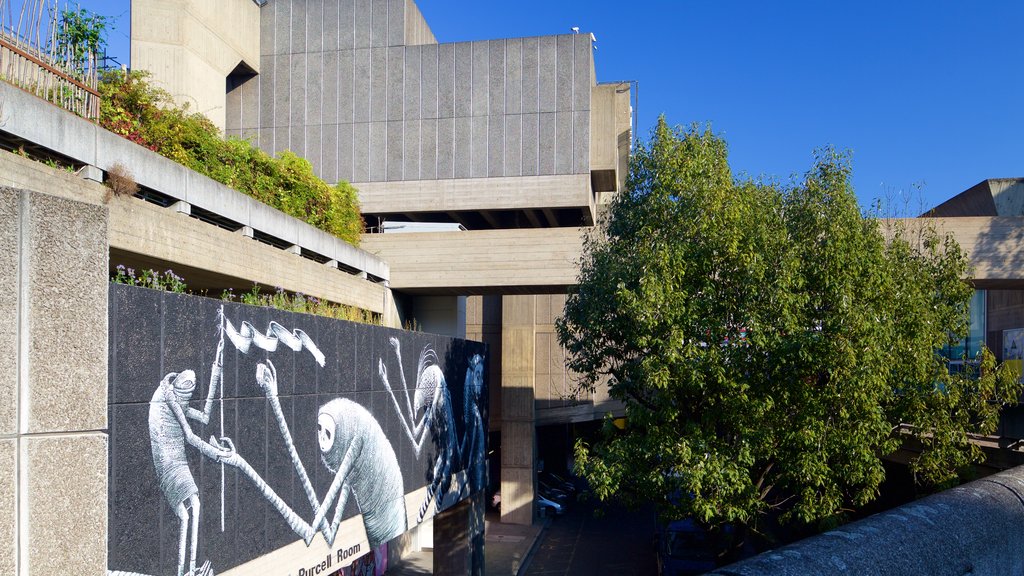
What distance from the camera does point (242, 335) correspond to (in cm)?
1023

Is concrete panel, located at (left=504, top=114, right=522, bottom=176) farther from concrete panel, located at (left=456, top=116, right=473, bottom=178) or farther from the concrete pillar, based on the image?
the concrete pillar

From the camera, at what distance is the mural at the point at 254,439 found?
816cm

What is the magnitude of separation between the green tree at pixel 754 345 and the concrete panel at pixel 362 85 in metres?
14.1

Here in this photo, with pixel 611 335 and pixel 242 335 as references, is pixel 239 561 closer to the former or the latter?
pixel 242 335

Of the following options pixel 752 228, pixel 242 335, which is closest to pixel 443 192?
pixel 752 228

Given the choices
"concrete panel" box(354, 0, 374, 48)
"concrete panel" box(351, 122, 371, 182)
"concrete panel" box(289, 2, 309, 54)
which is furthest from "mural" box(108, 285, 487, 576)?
"concrete panel" box(289, 2, 309, 54)

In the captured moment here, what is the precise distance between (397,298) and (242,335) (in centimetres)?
1439

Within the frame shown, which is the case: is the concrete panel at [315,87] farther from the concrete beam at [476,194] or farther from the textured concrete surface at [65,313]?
the textured concrete surface at [65,313]

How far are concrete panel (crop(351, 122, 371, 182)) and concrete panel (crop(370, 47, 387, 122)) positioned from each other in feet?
1.48

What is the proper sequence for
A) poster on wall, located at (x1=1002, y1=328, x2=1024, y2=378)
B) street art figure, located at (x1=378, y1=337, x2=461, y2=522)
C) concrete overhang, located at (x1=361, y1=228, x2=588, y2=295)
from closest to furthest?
street art figure, located at (x1=378, y1=337, x2=461, y2=522) < concrete overhang, located at (x1=361, y1=228, x2=588, y2=295) < poster on wall, located at (x1=1002, y1=328, x2=1024, y2=378)

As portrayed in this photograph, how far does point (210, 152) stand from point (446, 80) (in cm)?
1243

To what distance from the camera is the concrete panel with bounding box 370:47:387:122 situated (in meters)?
26.3

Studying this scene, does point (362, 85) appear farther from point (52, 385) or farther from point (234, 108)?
point (52, 385)

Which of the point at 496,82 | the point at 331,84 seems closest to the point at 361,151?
the point at 331,84
